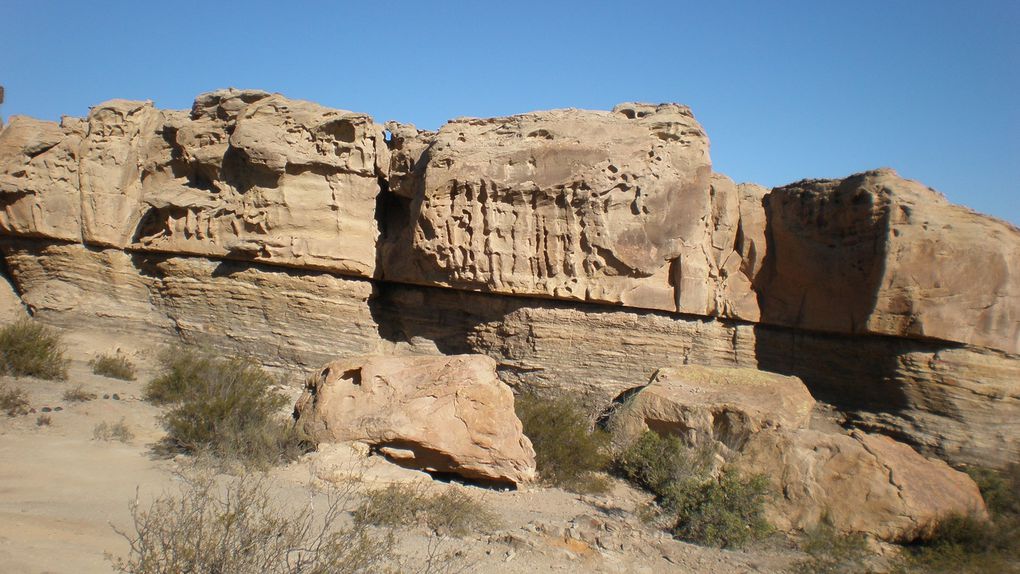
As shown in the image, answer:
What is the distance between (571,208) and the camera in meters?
10.5

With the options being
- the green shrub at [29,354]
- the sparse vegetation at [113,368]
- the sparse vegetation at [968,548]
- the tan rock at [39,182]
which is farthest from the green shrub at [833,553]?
the tan rock at [39,182]

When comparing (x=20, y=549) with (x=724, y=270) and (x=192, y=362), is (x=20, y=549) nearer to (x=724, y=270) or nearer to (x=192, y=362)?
(x=192, y=362)

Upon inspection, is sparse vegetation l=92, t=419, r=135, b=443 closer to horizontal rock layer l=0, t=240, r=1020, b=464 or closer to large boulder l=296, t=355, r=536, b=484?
large boulder l=296, t=355, r=536, b=484

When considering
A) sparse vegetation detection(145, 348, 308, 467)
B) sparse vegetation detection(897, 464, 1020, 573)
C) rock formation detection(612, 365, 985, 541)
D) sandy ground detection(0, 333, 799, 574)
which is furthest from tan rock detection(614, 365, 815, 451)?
sparse vegetation detection(145, 348, 308, 467)

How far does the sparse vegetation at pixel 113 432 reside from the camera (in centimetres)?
758

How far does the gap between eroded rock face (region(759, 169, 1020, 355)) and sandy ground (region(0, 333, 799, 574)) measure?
4.60 metres

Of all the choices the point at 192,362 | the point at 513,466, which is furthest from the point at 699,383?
the point at 192,362

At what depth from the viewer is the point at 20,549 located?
456 cm

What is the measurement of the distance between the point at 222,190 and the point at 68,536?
7148 millimetres

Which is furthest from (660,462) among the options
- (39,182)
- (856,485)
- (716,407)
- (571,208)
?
(39,182)

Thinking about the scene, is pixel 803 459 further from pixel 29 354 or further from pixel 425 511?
pixel 29 354

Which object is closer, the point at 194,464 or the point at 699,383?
the point at 194,464

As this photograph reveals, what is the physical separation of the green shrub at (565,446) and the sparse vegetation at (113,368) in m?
5.41

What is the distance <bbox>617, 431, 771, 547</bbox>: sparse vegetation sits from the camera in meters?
6.79
